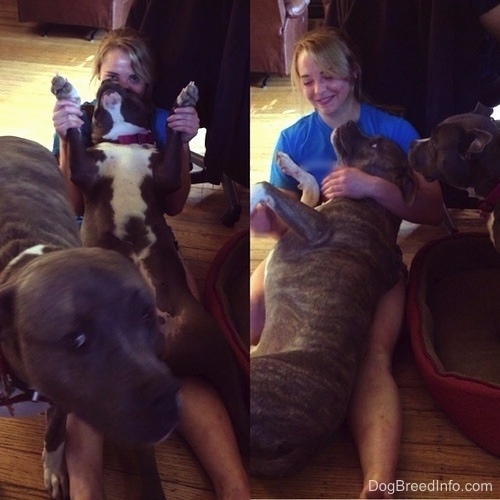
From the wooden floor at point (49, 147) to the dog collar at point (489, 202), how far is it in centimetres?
41

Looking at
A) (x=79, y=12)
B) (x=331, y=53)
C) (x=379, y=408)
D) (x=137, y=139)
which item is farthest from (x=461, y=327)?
(x=79, y=12)

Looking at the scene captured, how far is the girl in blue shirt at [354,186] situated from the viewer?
0.76m

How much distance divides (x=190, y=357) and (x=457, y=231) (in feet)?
1.44

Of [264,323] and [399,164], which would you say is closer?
[264,323]

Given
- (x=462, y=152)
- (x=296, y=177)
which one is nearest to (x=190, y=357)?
(x=296, y=177)

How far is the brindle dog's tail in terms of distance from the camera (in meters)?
0.72

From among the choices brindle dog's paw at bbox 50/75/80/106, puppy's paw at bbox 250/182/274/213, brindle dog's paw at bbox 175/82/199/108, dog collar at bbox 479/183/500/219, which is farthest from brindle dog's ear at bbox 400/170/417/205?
brindle dog's paw at bbox 50/75/80/106

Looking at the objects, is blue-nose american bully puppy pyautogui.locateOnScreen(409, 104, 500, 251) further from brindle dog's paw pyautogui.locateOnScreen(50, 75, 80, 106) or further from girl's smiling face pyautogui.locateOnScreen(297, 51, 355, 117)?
brindle dog's paw pyautogui.locateOnScreen(50, 75, 80, 106)

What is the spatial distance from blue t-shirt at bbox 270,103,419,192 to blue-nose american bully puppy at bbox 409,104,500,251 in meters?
0.03

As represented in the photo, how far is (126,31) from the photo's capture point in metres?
0.68

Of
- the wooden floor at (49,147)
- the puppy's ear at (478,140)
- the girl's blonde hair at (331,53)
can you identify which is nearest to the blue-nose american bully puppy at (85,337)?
the wooden floor at (49,147)

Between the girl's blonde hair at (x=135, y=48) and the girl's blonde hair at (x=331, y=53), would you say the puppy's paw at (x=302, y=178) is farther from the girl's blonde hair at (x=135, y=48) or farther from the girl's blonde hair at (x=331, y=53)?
the girl's blonde hair at (x=135, y=48)

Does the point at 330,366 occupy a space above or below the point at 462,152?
Result: below

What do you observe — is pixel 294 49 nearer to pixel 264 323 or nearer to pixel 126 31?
pixel 126 31
